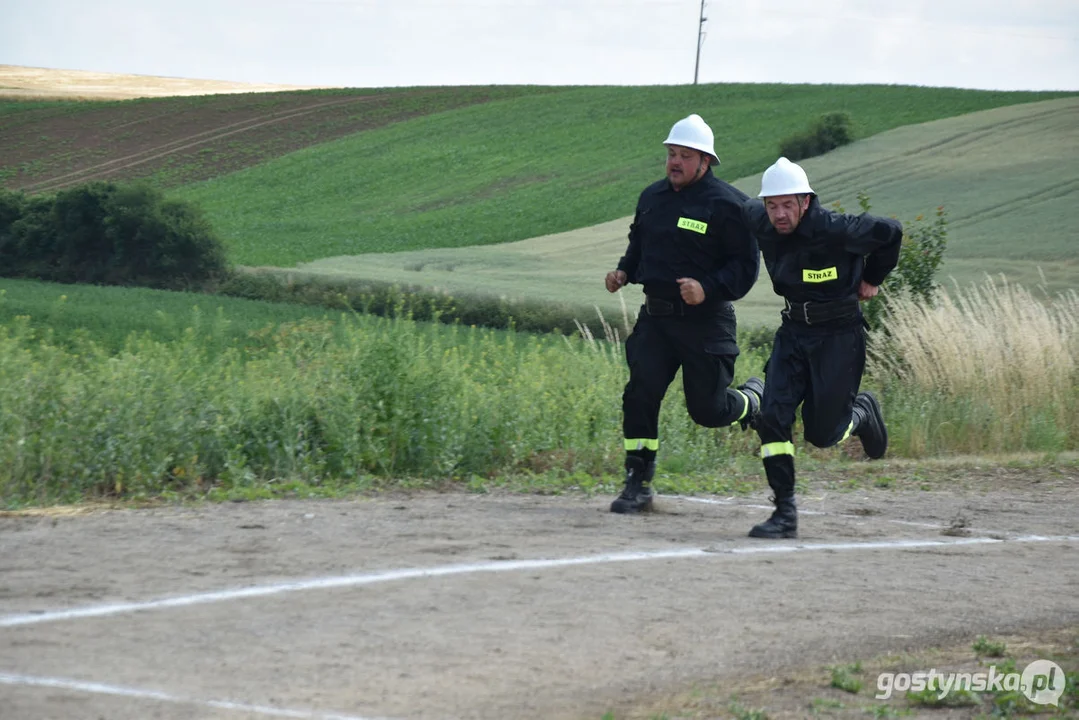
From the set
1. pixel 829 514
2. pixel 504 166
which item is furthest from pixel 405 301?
pixel 504 166

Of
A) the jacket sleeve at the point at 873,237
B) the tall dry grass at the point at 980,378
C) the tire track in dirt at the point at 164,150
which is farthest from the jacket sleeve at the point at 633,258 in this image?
the tire track in dirt at the point at 164,150

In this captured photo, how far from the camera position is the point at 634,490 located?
852 cm

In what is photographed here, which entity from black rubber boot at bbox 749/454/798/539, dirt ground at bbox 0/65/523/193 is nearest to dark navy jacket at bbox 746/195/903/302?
black rubber boot at bbox 749/454/798/539

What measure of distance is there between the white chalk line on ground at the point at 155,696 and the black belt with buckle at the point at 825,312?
453 centimetres

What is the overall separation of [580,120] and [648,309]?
61.5 metres

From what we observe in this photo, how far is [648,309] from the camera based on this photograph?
8453 millimetres

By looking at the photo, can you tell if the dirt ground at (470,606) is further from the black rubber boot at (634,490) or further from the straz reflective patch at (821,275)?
the straz reflective patch at (821,275)

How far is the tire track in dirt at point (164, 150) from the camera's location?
177 ft

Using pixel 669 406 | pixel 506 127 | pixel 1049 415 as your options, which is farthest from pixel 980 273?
pixel 506 127

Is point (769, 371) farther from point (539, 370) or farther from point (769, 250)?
point (539, 370)

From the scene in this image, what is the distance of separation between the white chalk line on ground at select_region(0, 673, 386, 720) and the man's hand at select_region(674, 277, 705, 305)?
429cm

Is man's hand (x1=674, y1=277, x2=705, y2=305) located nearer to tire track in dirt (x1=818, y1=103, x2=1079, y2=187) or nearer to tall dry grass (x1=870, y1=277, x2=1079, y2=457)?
tall dry grass (x1=870, y1=277, x2=1079, y2=457)

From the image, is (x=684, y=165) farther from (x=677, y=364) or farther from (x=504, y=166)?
(x=504, y=166)

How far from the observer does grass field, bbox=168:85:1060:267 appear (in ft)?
158
